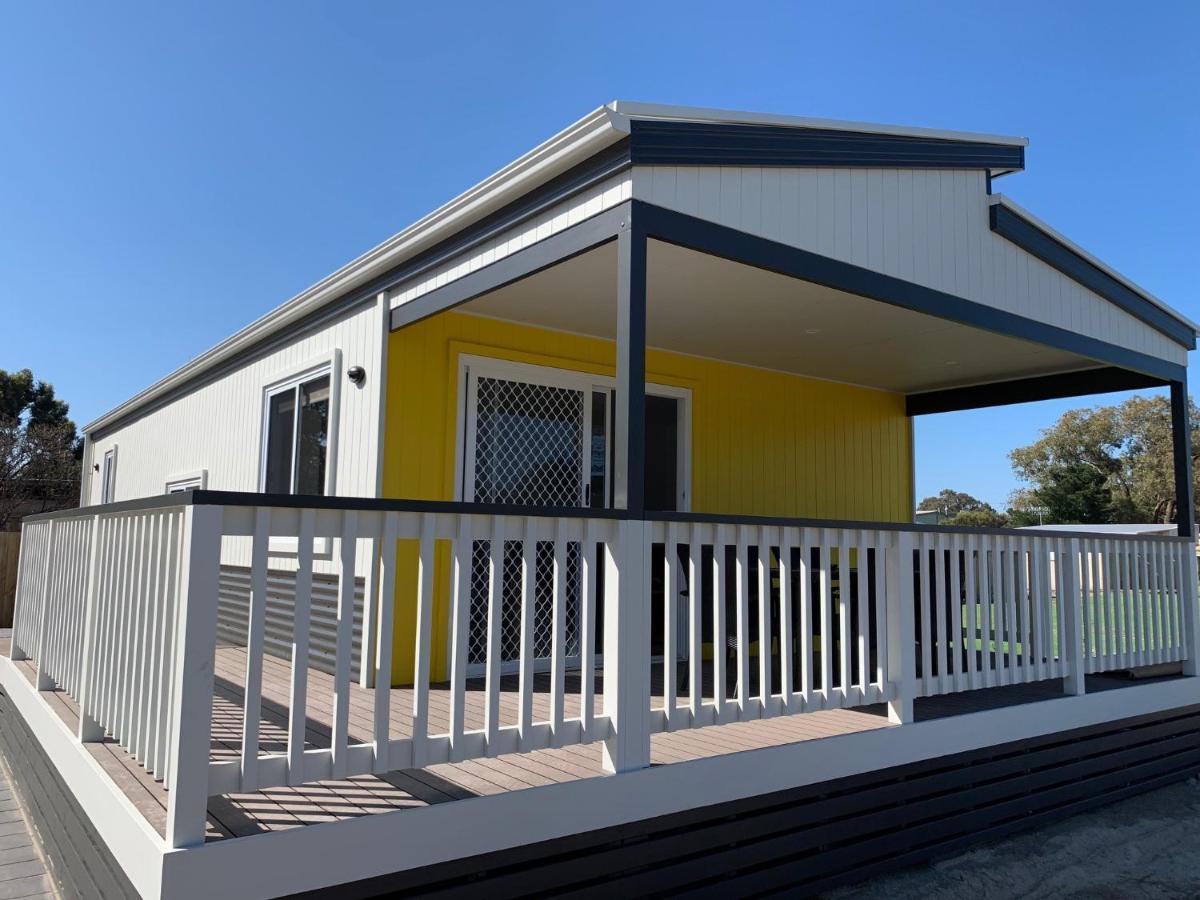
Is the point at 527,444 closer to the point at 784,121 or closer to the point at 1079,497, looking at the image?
the point at 784,121

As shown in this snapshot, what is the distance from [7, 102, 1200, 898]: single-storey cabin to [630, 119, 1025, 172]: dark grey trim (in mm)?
19

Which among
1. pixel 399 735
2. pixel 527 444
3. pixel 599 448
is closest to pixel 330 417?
pixel 527 444

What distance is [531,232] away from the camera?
12.4 feet

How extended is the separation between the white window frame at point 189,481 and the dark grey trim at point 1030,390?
6.49m

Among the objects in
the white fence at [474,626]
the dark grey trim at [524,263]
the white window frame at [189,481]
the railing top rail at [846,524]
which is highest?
the dark grey trim at [524,263]

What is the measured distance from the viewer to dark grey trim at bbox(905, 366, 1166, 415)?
21.9 ft

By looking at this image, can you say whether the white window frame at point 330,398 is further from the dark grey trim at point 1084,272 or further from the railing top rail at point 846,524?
the dark grey trim at point 1084,272

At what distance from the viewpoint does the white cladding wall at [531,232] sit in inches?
131

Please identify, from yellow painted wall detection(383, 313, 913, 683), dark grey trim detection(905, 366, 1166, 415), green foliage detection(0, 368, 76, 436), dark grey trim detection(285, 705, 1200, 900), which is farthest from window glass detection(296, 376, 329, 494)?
green foliage detection(0, 368, 76, 436)

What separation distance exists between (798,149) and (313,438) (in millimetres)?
3632

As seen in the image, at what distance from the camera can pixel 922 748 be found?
12.4 ft

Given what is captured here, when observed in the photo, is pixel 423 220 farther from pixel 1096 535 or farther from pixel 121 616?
pixel 1096 535

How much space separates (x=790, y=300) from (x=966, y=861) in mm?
2931

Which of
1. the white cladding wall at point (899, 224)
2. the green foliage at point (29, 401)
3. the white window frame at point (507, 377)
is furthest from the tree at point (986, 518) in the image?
the green foliage at point (29, 401)
